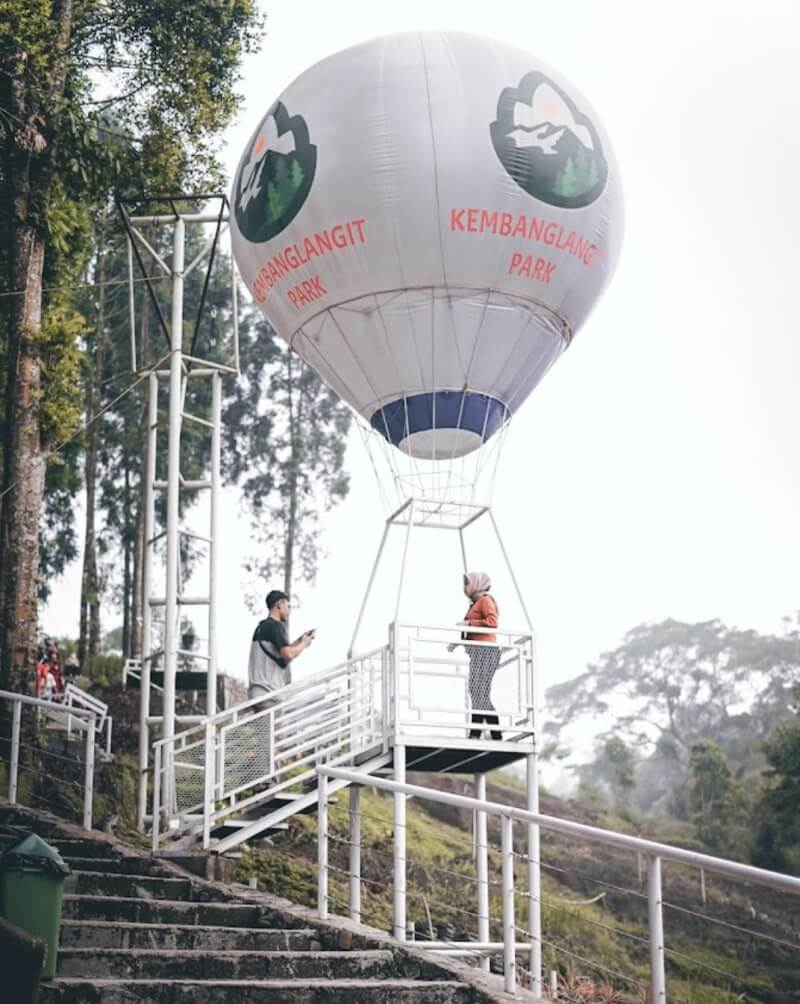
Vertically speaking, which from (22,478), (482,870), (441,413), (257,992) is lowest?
(257,992)

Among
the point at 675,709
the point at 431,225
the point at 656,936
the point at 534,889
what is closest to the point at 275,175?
the point at 431,225

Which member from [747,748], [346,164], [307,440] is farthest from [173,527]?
[747,748]

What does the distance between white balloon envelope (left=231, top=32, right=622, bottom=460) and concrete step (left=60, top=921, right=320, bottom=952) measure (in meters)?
7.98

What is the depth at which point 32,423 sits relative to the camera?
18281 millimetres

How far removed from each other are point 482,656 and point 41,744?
5.94 m

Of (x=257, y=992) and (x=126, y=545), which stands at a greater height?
(x=126, y=545)

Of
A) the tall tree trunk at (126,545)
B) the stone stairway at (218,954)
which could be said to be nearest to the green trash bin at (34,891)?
the stone stairway at (218,954)

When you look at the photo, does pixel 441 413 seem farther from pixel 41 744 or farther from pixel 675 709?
pixel 675 709

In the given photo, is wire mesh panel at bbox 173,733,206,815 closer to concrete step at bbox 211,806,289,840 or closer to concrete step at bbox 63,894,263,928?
concrete step at bbox 211,806,289,840

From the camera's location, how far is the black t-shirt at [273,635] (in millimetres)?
14570

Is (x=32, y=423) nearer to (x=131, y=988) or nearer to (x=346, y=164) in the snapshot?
(x=346, y=164)

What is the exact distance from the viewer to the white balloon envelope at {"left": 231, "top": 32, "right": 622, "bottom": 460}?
15203 millimetres

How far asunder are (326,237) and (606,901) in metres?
19.1

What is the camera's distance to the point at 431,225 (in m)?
15.1
